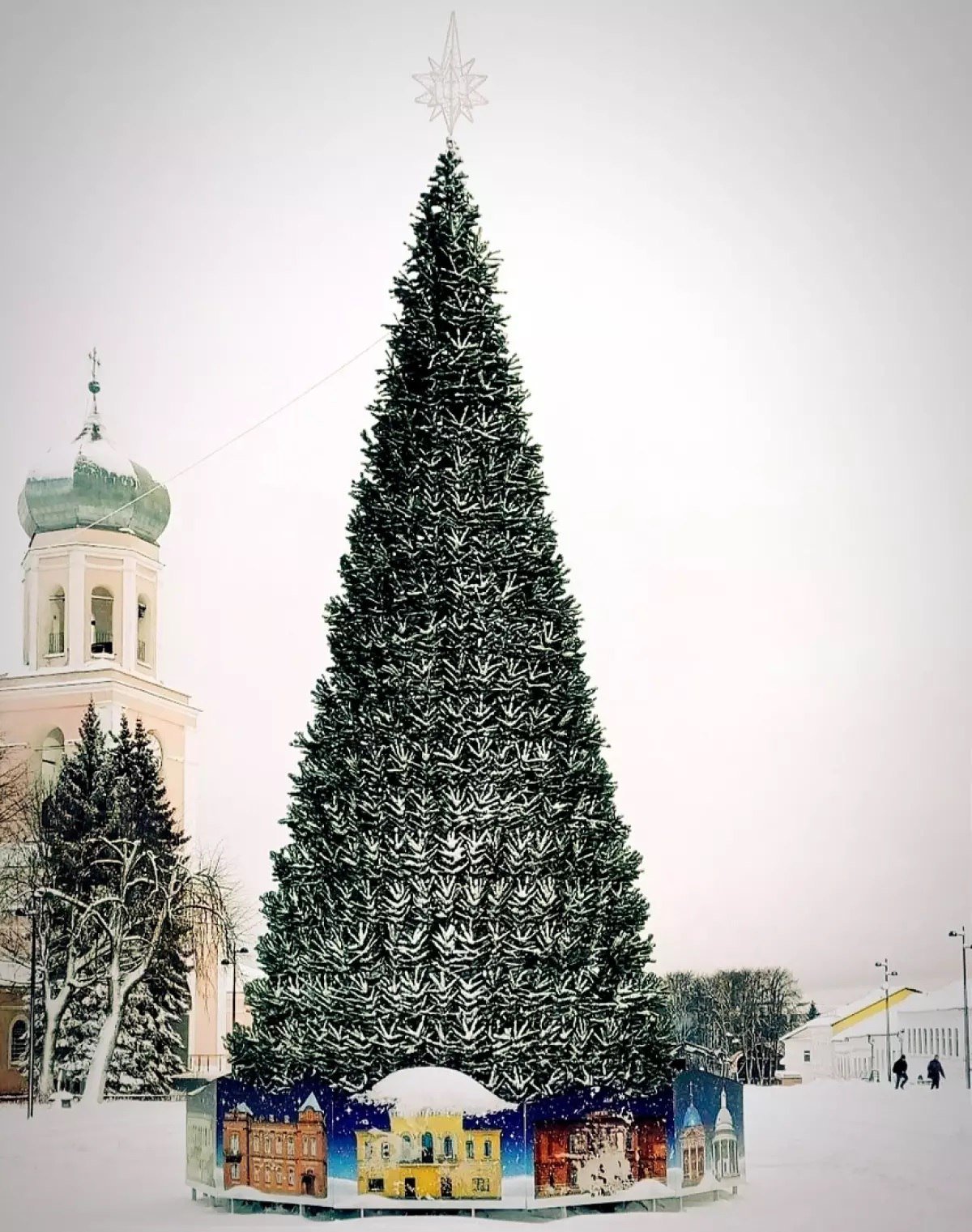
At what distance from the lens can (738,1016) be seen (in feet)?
50.4

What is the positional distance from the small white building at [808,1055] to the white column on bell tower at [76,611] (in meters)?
8.13

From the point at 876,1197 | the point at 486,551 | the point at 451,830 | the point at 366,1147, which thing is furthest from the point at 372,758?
the point at 876,1197

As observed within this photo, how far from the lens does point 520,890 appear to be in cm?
970

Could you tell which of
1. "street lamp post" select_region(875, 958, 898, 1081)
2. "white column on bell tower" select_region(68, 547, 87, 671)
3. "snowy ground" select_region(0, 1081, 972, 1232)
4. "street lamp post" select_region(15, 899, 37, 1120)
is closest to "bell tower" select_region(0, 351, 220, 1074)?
"white column on bell tower" select_region(68, 547, 87, 671)

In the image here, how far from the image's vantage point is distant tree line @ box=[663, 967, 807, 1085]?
13.3 metres

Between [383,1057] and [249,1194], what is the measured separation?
103 cm

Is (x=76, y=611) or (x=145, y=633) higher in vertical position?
(x=76, y=611)

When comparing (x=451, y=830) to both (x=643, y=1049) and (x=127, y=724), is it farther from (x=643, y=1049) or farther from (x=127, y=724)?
(x=127, y=724)

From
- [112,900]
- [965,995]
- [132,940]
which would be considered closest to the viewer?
[965,995]

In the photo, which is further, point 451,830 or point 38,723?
point 38,723

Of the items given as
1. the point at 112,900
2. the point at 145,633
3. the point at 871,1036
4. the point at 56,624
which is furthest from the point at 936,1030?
the point at 56,624

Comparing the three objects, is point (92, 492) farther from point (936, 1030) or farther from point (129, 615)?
point (936, 1030)

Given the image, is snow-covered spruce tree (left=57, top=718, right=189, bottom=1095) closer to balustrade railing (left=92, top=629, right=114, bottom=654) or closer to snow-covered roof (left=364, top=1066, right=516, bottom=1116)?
balustrade railing (left=92, top=629, right=114, bottom=654)

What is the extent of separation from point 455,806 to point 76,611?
9.75 m
